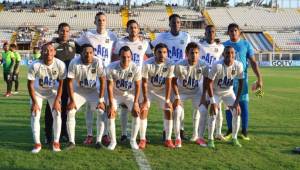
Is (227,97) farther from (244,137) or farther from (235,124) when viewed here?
(244,137)

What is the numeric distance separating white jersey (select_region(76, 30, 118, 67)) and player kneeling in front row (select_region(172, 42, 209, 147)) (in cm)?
128

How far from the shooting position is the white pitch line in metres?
5.86

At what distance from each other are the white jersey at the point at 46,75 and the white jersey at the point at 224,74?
92.4 inches

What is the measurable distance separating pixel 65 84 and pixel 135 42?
4.53ft

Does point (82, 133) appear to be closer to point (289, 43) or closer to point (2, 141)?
point (2, 141)

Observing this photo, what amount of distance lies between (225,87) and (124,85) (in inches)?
65.7

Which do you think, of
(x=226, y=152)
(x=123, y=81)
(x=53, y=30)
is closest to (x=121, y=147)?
(x=123, y=81)

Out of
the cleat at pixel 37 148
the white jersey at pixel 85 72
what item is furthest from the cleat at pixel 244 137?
the cleat at pixel 37 148

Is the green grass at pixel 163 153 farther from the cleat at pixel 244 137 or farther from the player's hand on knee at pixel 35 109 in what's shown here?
the player's hand on knee at pixel 35 109

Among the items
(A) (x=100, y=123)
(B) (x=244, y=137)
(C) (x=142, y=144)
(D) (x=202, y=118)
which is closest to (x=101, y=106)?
(A) (x=100, y=123)

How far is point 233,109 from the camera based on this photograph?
7.39 m

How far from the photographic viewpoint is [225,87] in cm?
741

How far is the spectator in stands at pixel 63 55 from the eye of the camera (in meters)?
7.24

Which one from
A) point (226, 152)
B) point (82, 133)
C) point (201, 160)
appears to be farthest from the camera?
point (82, 133)
